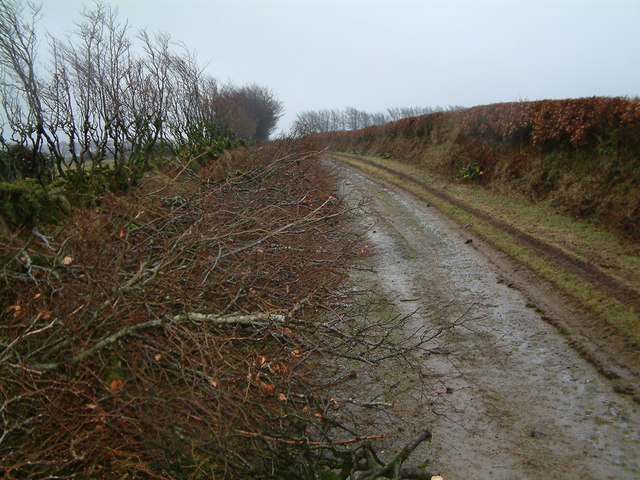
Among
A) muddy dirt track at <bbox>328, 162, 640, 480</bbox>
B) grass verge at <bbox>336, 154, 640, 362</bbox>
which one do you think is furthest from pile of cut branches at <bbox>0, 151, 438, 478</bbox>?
grass verge at <bbox>336, 154, 640, 362</bbox>

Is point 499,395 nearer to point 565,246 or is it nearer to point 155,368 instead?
point 155,368

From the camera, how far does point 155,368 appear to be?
4016 millimetres

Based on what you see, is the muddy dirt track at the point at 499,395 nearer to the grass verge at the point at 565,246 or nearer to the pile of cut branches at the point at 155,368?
the grass verge at the point at 565,246

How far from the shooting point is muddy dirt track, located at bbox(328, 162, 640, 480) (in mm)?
3955

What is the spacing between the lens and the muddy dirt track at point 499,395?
156 inches

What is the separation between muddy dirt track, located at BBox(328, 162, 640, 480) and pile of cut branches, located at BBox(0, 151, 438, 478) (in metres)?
Answer: 0.78

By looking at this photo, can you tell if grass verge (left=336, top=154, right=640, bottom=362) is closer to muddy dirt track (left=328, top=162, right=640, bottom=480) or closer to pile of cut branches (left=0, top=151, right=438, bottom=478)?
muddy dirt track (left=328, top=162, right=640, bottom=480)

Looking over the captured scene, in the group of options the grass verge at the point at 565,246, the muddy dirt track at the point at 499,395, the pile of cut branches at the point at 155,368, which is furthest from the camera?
the grass verge at the point at 565,246

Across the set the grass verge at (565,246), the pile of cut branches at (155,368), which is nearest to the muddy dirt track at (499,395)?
the grass verge at (565,246)

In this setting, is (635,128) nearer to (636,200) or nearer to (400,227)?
(636,200)

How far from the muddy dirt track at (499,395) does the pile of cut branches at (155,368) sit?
0.78 meters

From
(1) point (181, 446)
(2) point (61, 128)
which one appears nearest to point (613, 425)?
(1) point (181, 446)

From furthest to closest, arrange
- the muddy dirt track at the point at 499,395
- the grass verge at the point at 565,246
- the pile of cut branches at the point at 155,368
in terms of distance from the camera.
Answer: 1. the grass verge at the point at 565,246
2. the muddy dirt track at the point at 499,395
3. the pile of cut branches at the point at 155,368

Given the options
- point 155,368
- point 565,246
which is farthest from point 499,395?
point 565,246
